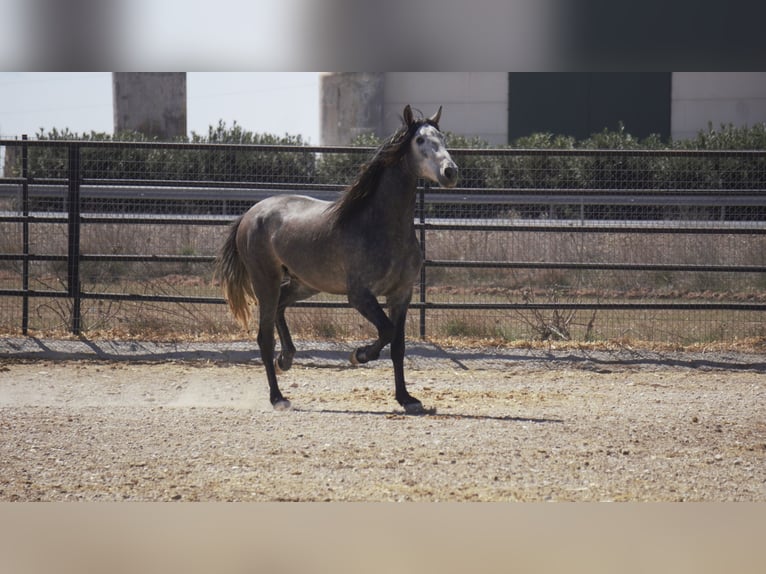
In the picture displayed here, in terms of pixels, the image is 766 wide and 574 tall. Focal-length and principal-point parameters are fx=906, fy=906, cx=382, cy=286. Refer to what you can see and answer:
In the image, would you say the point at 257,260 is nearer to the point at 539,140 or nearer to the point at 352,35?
the point at 352,35

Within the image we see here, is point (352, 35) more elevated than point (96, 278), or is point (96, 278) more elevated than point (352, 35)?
point (352, 35)

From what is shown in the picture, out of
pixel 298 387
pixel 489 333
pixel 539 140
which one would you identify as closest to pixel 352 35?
pixel 298 387

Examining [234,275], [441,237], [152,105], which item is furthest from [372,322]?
[441,237]

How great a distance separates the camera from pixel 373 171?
5.43m

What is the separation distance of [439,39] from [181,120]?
8.63 ft

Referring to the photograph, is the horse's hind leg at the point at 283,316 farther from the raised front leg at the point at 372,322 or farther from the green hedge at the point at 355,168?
the green hedge at the point at 355,168

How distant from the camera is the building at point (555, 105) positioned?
1422cm

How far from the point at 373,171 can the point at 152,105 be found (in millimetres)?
2186

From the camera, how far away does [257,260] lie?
596 centimetres

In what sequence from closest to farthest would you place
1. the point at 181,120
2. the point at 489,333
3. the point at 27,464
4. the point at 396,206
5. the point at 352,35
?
the point at 352,35 < the point at 181,120 < the point at 27,464 < the point at 396,206 < the point at 489,333

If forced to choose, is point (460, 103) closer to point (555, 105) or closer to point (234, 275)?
point (555, 105)

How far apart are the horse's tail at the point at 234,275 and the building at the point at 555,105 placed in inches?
249

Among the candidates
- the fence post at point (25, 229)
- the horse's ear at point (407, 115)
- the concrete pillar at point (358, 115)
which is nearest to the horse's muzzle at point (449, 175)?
the horse's ear at point (407, 115)

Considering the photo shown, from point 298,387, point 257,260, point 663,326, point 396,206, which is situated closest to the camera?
point 396,206
